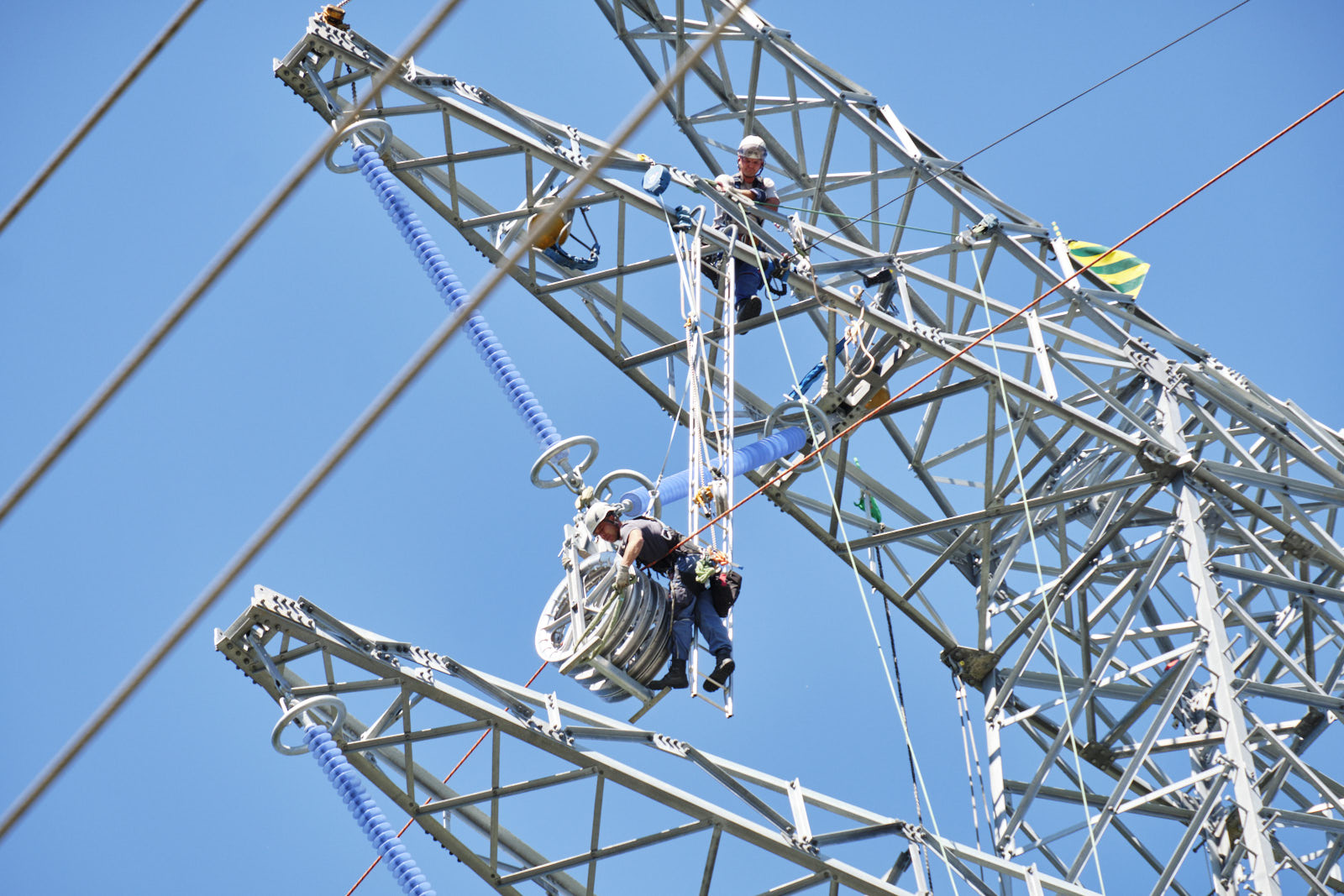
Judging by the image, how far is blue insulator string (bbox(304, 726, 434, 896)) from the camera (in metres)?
12.5

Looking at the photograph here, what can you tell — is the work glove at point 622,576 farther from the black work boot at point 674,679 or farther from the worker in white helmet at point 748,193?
the worker in white helmet at point 748,193

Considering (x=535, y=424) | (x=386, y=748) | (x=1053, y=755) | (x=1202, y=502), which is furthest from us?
(x=1202, y=502)

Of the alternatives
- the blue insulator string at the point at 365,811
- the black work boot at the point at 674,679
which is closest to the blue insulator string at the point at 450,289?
the black work boot at the point at 674,679

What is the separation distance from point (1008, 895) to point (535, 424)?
18.2ft

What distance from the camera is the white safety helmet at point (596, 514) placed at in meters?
14.8

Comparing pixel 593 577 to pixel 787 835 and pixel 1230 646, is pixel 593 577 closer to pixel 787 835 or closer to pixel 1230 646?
pixel 787 835

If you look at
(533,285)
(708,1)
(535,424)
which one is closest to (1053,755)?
(535,424)

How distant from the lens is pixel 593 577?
1538 centimetres

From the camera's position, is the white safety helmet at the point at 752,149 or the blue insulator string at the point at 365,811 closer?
the blue insulator string at the point at 365,811

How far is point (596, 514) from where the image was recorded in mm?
14844

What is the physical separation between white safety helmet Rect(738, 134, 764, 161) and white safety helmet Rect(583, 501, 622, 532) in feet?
15.3

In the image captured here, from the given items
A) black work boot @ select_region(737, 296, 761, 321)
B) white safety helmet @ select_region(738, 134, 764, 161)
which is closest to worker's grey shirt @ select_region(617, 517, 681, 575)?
black work boot @ select_region(737, 296, 761, 321)

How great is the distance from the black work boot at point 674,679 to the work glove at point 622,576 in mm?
840

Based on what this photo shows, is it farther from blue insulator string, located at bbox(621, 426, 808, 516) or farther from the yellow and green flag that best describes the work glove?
the yellow and green flag
